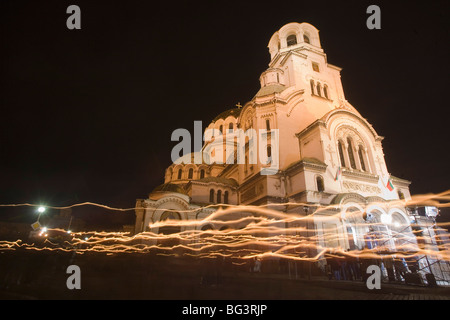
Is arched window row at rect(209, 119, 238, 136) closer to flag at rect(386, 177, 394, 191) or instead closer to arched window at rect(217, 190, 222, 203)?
arched window at rect(217, 190, 222, 203)

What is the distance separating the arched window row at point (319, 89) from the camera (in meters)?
30.3

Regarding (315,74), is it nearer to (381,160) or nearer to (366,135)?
(366,135)

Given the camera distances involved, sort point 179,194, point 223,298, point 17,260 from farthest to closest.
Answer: point 179,194 < point 17,260 < point 223,298

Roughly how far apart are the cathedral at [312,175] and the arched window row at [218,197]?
0.41 feet

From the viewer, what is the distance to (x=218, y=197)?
96.3 feet

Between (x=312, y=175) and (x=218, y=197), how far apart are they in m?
12.1

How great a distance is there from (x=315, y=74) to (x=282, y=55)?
229 inches

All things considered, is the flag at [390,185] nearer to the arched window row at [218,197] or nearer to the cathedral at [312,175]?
the cathedral at [312,175]

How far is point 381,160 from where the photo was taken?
26.0 m

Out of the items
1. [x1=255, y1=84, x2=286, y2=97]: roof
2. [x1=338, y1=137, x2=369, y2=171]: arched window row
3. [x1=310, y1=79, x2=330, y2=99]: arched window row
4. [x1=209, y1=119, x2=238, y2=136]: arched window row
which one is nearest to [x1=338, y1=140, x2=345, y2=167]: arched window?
[x1=338, y1=137, x2=369, y2=171]: arched window row

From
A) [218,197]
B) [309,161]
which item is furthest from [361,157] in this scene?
[218,197]

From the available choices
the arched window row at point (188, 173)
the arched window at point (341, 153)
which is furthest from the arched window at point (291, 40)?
the arched window row at point (188, 173)

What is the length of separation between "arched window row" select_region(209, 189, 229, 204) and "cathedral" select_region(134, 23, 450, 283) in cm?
12
